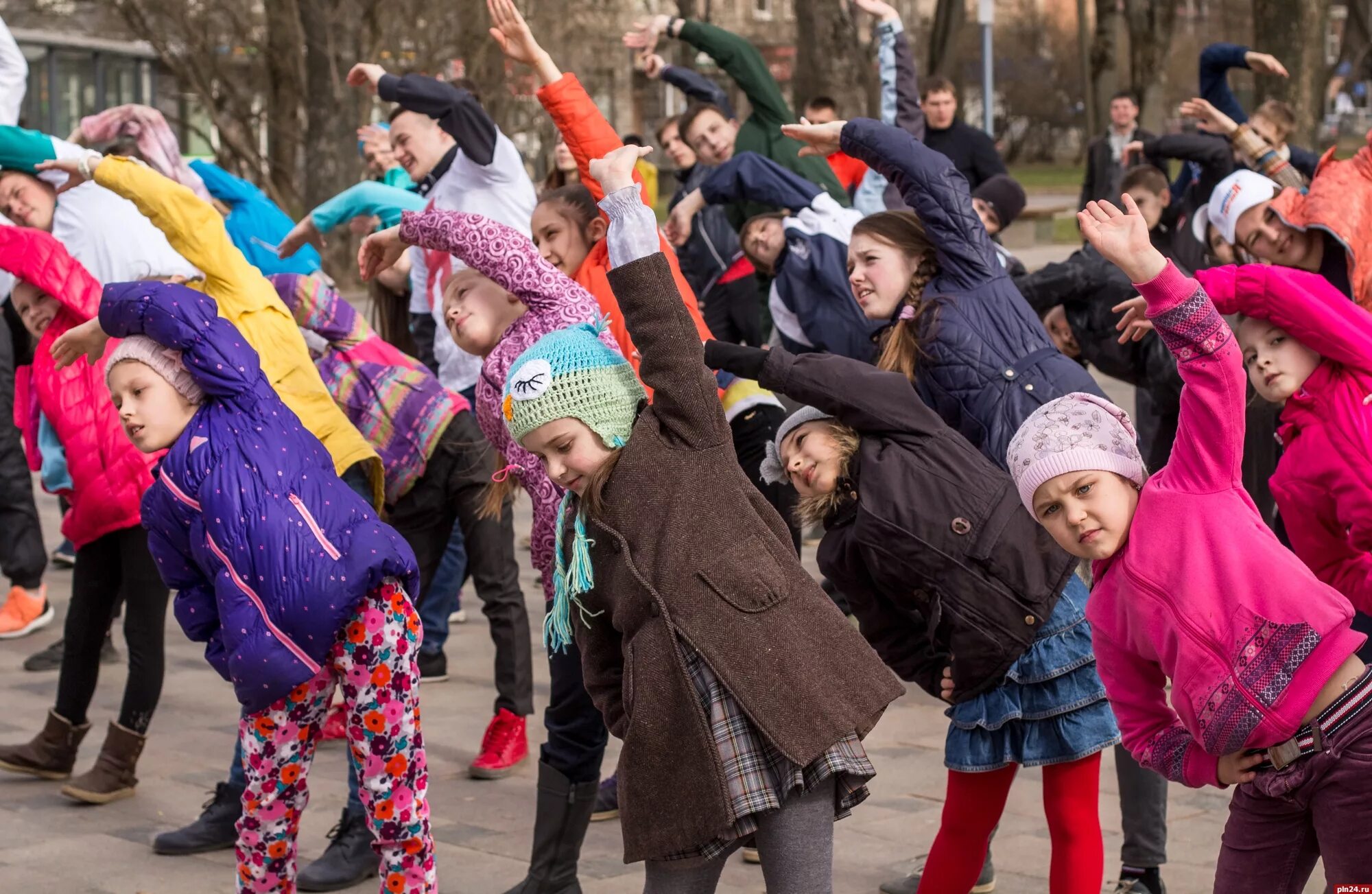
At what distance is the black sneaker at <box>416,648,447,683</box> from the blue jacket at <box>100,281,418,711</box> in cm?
274

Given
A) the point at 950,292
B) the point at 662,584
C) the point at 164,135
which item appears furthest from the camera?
the point at 164,135

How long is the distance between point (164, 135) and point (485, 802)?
363cm

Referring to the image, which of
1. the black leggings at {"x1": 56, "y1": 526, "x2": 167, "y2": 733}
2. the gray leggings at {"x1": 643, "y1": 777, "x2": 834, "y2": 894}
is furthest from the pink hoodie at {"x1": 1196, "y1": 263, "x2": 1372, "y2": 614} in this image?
the black leggings at {"x1": 56, "y1": 526, "x2": 167, "y2": 733}

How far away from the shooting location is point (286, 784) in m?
4.22

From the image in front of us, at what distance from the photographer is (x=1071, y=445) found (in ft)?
11.2

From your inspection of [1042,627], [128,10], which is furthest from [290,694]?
[128,10]

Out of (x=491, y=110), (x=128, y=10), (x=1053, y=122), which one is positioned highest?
(x=128, y=10)

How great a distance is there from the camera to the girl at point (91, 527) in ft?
18.1

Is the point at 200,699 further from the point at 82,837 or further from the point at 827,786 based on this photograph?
the point at 827,786

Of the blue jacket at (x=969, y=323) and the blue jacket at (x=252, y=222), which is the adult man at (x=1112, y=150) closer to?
the blue jacket at (x=252, y=222)

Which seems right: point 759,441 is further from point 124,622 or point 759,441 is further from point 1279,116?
point 1279,116

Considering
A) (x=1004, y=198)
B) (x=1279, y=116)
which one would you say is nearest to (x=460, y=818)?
(x=1004, y=198)

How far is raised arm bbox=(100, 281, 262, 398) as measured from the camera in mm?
4164

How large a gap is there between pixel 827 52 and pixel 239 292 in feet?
56.6
